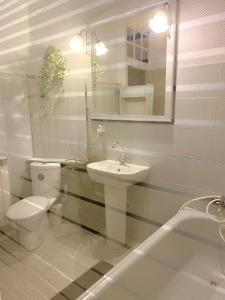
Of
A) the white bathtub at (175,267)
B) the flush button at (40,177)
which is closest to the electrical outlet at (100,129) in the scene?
the flush button at (40,177)

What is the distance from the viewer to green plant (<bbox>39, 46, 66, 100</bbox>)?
72.1 inches

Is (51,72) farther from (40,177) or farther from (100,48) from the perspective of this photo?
(40,177)

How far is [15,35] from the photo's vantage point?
190cm

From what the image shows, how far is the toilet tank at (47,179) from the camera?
196 cm

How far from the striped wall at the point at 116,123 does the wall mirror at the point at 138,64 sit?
0.05m

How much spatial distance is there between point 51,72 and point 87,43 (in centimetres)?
42

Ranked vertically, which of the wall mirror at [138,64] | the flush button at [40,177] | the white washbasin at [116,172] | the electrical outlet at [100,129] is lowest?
the flush button at [40,177]

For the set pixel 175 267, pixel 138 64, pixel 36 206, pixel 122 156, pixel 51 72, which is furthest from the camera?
pixel 51 72

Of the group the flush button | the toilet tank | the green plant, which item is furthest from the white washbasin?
the green plant

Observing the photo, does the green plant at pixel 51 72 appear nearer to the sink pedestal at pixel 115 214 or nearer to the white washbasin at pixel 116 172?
the white washbasin at pixel 116 172

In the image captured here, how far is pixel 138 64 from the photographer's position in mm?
1445

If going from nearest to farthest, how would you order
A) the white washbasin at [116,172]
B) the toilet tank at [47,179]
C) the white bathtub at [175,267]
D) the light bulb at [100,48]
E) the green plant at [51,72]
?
the white bathtub at [175,267], the white washbasin at [116,172], the light bulb at [100,48], the green plant at [51,72], the toilet tank at [47,179]

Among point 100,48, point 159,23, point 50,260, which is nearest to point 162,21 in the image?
point 159,23

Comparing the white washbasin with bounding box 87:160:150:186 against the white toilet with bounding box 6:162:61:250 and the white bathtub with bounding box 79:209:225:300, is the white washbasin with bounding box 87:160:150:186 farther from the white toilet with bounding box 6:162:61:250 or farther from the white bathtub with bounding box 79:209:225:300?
the white toilet with bounding box 6:162:61:250
